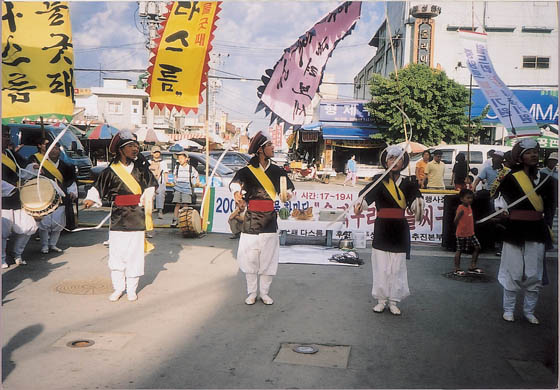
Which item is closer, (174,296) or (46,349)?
(46,349)

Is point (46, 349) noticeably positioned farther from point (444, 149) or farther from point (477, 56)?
point (444, 149)

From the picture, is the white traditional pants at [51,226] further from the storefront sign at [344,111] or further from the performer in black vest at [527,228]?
the storefront sign at [344,111]

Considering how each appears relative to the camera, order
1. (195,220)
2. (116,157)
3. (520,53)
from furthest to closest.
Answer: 1. (520,53)
2. (195,220)
3. (116,157)

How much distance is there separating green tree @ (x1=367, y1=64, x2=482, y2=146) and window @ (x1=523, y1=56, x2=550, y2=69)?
28.1ft

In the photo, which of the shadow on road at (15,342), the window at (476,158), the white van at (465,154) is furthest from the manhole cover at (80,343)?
the window at (476,158)

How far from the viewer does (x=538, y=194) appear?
5320mm

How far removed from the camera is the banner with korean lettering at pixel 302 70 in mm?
6602

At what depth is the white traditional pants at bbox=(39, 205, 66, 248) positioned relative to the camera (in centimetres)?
826

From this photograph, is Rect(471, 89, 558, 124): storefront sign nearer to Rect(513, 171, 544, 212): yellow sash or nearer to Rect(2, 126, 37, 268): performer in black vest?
Rect(513, 171, 544, 212): yellow sash

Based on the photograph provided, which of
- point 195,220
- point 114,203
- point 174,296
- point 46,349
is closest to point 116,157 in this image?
point 114,203

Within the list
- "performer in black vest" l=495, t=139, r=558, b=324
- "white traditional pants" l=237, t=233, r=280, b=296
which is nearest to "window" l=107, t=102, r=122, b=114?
"white traditional pants" l=237, t=233, r=280, b=296

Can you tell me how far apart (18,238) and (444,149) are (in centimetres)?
1510

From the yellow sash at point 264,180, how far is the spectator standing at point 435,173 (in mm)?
7670

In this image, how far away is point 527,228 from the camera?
17.3 ft
